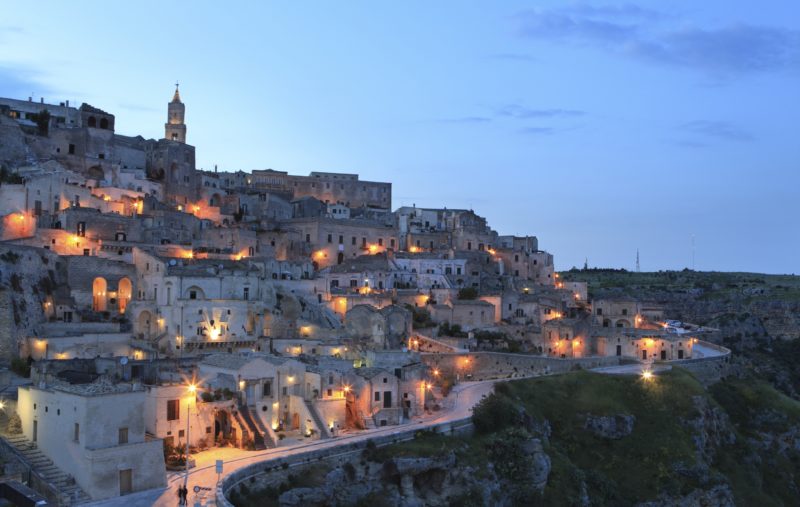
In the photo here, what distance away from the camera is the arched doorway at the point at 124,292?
54719 millimetres

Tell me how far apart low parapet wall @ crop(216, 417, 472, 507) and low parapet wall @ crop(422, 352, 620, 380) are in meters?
13.4

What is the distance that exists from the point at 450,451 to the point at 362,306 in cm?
1890

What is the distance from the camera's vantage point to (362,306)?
58.8 m

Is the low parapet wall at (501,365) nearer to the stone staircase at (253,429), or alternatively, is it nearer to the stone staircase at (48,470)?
the stone staircase at (253,429)

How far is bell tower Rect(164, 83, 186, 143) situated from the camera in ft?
316

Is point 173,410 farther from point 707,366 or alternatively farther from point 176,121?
point 176,121

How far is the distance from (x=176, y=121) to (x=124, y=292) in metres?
46.5

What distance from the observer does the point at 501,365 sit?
6156 cm

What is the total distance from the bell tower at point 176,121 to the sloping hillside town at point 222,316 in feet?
0.98

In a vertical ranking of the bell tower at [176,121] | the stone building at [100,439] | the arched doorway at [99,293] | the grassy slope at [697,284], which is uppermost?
the bell tower at [176,121]

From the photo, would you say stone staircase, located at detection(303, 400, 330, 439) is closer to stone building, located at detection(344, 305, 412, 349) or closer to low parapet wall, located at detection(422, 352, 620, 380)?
stone building, located at detection(344, 305, 412, 349)

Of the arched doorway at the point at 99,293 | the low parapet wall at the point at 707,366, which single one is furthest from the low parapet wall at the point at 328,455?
the low parapet wall at the point at 707,366

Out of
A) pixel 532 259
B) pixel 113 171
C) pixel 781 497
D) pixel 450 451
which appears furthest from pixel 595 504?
pixel 113 171

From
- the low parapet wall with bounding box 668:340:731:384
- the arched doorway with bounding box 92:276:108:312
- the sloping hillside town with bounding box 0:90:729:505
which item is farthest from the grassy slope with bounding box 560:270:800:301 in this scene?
the arched doorway with bounding box 92:276:108:312
